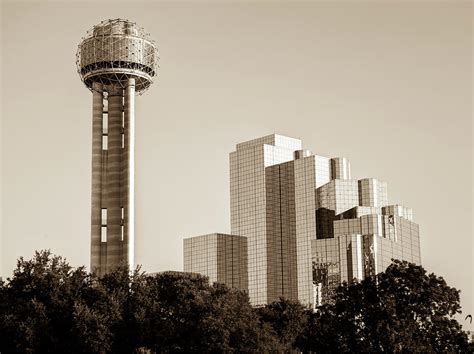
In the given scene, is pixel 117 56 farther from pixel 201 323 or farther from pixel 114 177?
pixel 201 323

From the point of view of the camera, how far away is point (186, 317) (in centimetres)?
10031

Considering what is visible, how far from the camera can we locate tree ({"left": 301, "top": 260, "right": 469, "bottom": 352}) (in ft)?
311

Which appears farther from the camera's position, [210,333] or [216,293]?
[216,293]

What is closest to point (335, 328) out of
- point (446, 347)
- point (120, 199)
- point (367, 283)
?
point (367, 283)

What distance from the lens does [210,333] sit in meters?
97.1

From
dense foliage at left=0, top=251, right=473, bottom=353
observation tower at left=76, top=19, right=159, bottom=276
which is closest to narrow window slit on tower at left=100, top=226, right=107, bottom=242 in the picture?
observation tower at left=76, top=19, right=159, bottom=276

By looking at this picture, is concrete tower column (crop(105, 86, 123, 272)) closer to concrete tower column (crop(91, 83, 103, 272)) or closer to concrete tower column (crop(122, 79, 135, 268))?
concrete tower column (crop(122, 79, 135, 268))

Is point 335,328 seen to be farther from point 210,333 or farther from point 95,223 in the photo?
point 95,223

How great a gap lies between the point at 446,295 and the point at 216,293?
28.4m

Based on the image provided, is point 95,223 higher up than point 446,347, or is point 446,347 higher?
point 95,223

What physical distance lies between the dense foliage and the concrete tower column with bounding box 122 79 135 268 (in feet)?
260

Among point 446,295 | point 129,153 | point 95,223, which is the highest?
point 129,153

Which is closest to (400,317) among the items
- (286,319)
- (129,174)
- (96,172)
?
(286,319)

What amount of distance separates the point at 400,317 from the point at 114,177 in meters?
106
